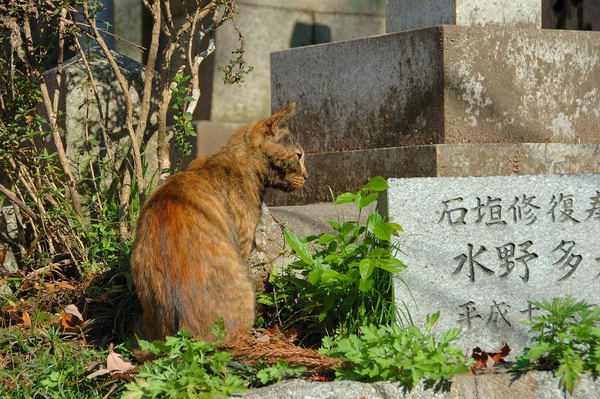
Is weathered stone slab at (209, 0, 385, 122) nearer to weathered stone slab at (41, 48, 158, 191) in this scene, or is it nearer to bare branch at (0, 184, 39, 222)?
weathered stone slab at (41, 48, 158, 191)

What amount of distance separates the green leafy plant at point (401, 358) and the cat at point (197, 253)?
66 cm

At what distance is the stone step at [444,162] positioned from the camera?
555cm

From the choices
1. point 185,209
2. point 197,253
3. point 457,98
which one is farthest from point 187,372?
point 457,98

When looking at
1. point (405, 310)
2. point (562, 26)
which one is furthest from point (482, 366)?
point (562, 26)

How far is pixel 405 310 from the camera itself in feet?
14.3

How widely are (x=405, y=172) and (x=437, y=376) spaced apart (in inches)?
93.7

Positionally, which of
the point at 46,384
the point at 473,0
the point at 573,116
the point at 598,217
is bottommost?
the point at 46,384

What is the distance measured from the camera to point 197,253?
405cm

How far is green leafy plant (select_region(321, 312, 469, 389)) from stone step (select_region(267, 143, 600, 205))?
1983 millimetres

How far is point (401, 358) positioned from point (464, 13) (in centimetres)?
311

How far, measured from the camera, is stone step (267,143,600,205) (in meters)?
5.55

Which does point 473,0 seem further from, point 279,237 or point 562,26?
point 562,26

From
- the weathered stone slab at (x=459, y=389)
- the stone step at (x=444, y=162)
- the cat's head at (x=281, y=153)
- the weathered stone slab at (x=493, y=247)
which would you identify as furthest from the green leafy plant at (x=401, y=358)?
the stone step at (x=444, y=162)

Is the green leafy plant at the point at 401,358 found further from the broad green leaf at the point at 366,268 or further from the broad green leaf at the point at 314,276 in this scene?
the broad green leaf at the point at 314,276
